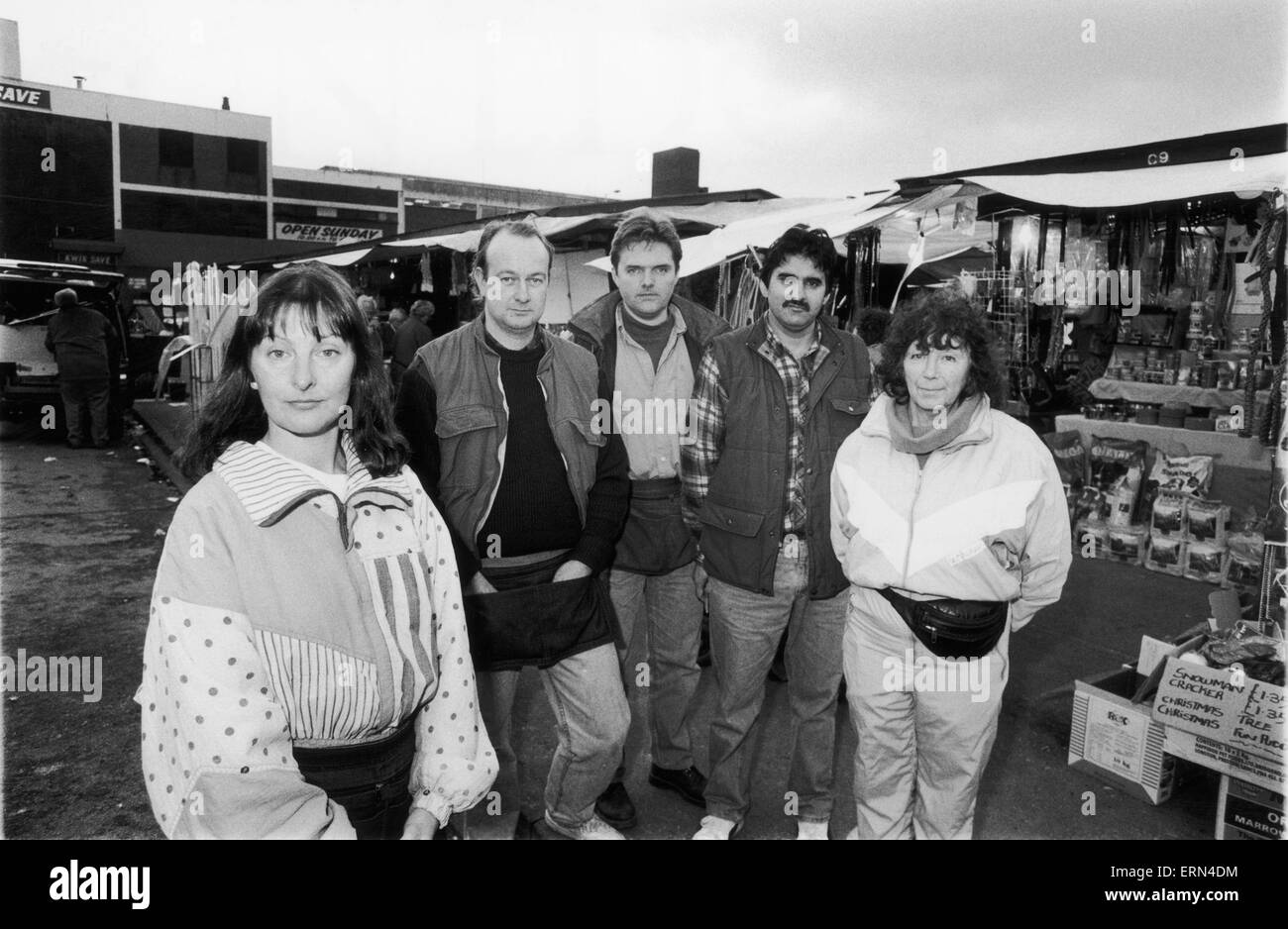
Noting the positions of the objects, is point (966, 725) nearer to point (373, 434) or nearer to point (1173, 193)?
point (373, 434)

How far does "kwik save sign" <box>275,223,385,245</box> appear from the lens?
38.2 m

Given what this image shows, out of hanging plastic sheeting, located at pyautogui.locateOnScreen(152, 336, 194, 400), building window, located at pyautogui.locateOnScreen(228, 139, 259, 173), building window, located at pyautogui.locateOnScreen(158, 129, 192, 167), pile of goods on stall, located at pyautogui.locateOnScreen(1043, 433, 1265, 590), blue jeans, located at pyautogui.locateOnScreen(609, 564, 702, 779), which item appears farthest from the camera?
building window, located at pyautogui.locateOnScreen(228, 139, 259, 173)

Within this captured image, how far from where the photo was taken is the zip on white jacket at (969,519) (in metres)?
2.48

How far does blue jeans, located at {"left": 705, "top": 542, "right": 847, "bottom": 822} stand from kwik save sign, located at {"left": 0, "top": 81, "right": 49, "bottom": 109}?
37796 mm

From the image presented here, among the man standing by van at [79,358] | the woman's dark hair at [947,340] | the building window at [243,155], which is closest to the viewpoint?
the woman's dark hair at [947,340]

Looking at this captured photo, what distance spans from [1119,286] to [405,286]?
48.8ft

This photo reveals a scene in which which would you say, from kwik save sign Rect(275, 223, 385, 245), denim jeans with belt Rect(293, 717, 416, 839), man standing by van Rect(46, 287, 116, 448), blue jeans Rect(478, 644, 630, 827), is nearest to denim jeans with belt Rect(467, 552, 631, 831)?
blue jeans Rect(478, 644, 630, 827)

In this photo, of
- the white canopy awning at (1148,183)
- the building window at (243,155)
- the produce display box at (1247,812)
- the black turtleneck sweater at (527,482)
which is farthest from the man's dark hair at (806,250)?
the building window at (243,155)

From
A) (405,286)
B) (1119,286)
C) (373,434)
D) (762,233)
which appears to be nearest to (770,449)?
Result: (373,434)

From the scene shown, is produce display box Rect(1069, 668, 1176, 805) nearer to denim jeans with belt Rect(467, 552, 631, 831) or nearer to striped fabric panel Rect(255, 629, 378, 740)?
denim jeans with belt Rect(467, 552, 631, 831)

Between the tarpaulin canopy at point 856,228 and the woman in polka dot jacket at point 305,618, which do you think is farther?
the tarpaulin canopy at point 856,228

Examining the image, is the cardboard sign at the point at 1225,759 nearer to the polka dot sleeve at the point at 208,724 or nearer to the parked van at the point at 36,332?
the polka dot sleeve at the point at 208,724

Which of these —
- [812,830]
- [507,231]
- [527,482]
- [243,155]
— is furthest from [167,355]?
[243,155]

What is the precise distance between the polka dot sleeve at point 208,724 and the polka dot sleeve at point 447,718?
280mm
